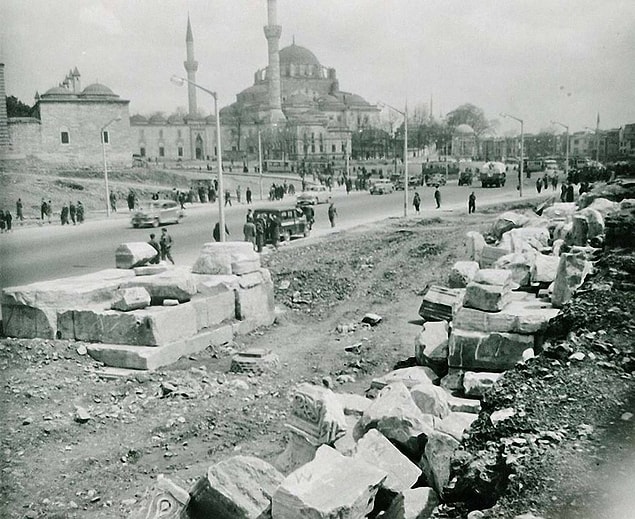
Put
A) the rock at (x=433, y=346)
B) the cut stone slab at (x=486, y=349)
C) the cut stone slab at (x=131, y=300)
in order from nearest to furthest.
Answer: the cut stone slab at (x=486, y=349) < the rock at (x=433, y=346) < the cut stone slab at (x=131, y=300)

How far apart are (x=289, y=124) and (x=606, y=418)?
247 feet

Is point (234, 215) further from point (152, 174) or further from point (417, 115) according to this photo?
point (417, 115)

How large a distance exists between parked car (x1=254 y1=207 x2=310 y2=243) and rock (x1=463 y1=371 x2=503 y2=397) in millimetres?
13721

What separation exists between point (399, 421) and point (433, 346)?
2848mm

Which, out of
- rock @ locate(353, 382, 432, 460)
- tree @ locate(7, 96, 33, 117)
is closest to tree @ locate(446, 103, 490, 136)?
tree @ locate(7, 96, 33, 117)

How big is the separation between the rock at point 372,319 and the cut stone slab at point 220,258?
2311mm

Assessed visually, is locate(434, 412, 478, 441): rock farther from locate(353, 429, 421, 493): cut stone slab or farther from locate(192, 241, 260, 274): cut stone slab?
locate(192, 241, 260, 274): cut stone slab

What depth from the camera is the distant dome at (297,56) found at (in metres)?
94.2

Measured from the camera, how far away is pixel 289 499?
12.7 feet

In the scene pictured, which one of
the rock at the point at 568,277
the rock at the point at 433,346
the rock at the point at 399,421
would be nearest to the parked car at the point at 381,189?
the rock at the point at 433,346

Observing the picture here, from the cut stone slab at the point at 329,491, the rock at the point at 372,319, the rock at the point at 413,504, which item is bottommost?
the rock at the point at 372,319

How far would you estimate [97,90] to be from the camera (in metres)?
52.5

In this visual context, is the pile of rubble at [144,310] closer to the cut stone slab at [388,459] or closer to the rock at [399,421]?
the rock at [399,421]

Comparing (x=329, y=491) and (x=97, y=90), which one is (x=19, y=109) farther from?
(x=329, y=491)
